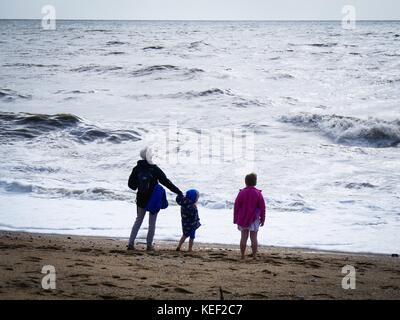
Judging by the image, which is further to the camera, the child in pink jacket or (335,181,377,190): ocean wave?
(335,181,377,190): ocean wave

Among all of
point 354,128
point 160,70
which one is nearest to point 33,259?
point 354,128

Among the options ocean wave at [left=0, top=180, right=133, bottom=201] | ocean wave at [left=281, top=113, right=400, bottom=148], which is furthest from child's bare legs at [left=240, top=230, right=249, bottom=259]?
ocean wave at [left=281, top=113, right=400, bottom=148]

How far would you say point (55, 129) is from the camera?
1845cm

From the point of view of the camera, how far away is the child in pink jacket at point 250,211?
23.9 ft

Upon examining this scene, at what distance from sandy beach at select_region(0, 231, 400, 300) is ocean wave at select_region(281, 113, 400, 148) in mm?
10680

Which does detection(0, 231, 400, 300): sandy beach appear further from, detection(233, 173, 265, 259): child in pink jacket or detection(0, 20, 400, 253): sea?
detection(0, 20, 400, 253): sea

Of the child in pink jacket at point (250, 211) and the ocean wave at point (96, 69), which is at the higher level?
the ocean wave at point (96, 69)

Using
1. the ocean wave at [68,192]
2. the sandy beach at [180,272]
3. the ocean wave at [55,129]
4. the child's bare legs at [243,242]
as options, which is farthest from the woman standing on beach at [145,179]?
the ocean wave at [55,129]

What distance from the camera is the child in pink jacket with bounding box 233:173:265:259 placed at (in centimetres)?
730

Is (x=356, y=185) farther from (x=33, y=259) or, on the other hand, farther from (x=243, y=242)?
(x=33, y=259)

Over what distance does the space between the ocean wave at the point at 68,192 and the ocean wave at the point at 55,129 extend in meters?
5.30

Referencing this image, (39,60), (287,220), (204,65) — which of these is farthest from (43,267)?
(39,60)

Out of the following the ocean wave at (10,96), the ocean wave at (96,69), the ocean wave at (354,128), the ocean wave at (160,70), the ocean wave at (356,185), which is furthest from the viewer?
the ocean wave at (96,69)

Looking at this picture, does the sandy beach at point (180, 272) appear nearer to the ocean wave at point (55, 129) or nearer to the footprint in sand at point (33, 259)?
the footprint in sand at point (33, 259)
